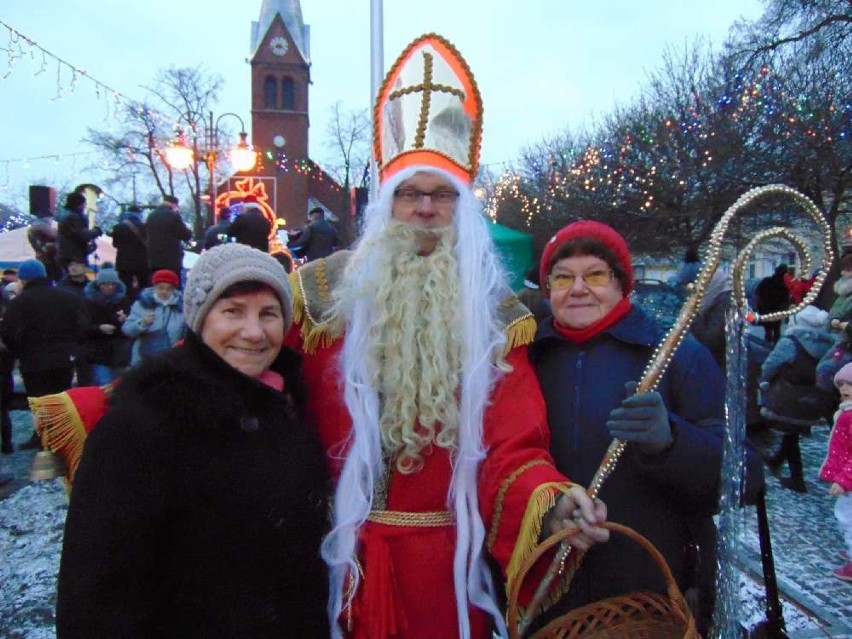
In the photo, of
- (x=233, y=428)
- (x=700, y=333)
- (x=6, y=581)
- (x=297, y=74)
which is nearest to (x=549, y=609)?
(x=233, y=428)

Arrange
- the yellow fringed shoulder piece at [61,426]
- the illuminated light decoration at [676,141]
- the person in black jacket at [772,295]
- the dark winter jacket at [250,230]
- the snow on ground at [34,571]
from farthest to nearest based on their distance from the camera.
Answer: the person in black jacket at [772,295] < the illuminated light decoration at [676,141] < the dark winter jacket at [250,230] < the snow on ground at [34,571] < the yellow fringed shoulder piece at [61,426]

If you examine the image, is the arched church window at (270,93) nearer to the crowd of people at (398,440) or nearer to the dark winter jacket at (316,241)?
the dark winter jacket at (316,241)

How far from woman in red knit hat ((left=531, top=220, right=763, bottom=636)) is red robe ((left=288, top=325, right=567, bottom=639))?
0.39 feet

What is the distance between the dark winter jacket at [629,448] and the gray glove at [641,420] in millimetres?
170

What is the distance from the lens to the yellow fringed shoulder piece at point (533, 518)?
1.75 meters

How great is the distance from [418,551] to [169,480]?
77 centimetres

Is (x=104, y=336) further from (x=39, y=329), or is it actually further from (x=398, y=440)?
(x=398, y=440)

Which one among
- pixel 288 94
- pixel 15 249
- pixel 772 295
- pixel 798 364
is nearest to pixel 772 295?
pixel 772 295

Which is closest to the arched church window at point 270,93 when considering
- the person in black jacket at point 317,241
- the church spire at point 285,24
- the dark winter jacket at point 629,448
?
the church spire at point 285,24

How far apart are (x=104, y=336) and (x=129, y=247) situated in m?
2.33

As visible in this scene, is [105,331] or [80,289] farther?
[80,289]

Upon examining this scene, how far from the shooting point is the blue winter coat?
6215 millimetres

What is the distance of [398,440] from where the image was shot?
6.31ft

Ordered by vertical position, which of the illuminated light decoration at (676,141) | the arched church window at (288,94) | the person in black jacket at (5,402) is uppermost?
the arched church window at (288,94)
